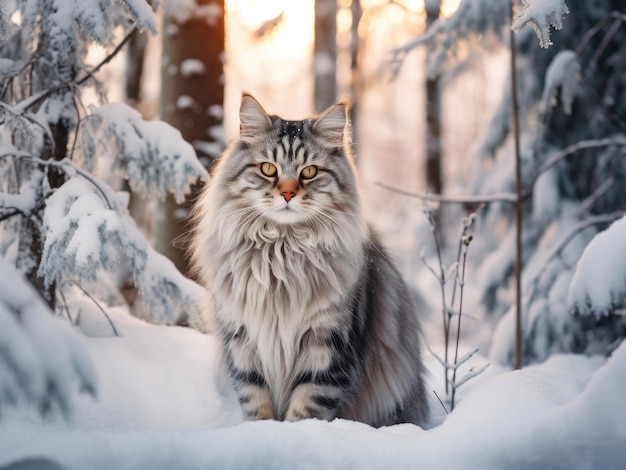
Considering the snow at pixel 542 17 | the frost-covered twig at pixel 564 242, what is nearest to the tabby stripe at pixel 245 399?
the snow at pixel 542 17

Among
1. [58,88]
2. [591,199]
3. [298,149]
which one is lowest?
[591,199]

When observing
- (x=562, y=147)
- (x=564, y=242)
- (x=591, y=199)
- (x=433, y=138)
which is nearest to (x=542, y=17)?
(x=564, y=242)

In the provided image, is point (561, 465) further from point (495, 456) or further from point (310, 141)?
point (310, 141)

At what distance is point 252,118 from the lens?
2467 mm

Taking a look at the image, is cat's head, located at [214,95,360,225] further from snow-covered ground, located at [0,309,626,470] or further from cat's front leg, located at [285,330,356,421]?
snow-covered ground, located at [0,309,626,470]

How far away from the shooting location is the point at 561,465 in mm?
1243

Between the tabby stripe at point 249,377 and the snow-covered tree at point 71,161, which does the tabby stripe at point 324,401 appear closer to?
the tabby stripe at point 249,377

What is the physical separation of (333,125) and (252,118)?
1.17 ft

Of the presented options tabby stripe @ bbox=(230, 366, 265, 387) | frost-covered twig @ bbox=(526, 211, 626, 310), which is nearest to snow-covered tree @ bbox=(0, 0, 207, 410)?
tabby stripe @ bbox=(230, 366, 265, 387)

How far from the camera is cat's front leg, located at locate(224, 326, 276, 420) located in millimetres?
2209

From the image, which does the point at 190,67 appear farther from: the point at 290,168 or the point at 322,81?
the point at 322,81

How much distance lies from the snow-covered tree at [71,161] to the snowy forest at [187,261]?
10 millimetres

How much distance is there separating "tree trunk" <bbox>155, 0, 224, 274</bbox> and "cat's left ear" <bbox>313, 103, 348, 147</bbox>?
3.72ft

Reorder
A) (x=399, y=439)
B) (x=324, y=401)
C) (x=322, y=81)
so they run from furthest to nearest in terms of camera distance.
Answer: (x=322, y=81)
(x=324, y=401)
(x=399, y=439)
